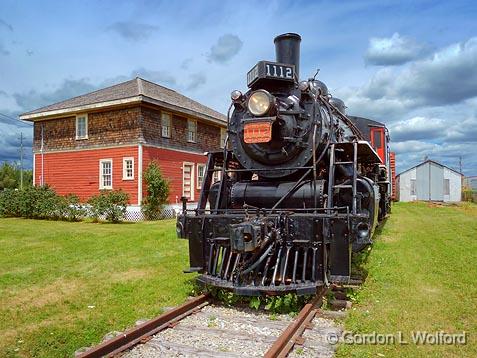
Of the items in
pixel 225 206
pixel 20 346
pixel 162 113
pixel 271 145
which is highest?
pixel 162 113

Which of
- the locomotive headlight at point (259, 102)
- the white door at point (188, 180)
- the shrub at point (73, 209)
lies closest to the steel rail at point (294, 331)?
the locomotive headlight at point (259, 102)

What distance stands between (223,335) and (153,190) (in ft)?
49.5

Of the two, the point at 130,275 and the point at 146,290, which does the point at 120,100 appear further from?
the point at 146,290

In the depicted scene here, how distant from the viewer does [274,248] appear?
18.0 feet

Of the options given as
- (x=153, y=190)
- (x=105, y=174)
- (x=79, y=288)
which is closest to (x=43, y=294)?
(x=79, y=288)

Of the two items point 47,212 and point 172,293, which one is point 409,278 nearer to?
point 172,293

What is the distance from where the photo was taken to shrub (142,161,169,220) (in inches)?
750

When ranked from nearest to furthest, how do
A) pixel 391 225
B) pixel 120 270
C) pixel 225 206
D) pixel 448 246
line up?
pixel 225 206
pixel 120 270
pixel 448 246
pixel 391 225

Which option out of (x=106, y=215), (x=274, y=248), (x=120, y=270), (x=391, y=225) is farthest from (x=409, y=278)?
(x=106, y=215)

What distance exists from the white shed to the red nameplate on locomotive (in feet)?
119

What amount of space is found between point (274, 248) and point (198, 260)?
48.1 inches

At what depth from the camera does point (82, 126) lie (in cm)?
2138

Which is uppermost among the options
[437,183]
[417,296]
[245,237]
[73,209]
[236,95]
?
[236,95]

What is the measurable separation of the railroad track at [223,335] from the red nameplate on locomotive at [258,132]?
2.24 meters
